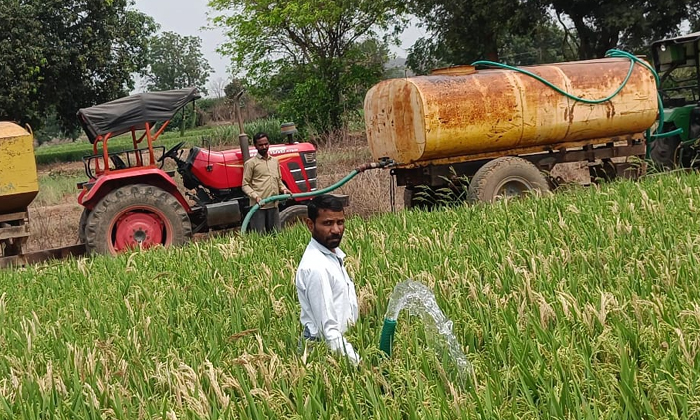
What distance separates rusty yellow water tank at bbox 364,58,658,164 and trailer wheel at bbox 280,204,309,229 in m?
1.32

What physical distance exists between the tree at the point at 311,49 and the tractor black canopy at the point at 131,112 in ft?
53.5

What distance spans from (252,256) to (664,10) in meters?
20.6

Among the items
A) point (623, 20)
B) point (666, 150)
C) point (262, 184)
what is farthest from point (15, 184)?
point (623, 20)

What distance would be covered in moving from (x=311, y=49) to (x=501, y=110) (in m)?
18.9

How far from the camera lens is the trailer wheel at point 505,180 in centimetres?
927

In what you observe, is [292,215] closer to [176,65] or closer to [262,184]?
[262,184]

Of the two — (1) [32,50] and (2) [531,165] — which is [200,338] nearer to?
(2) [531,165]

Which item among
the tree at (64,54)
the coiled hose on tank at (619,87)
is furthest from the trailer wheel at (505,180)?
the tree at (64,54)

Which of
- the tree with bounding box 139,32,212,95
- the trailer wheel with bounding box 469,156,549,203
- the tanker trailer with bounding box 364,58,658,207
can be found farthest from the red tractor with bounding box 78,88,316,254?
the tree with bounding box 139,32,212,95

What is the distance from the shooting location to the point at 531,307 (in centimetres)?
402

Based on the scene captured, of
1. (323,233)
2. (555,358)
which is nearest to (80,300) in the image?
(323,233)

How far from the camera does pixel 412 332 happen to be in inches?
153

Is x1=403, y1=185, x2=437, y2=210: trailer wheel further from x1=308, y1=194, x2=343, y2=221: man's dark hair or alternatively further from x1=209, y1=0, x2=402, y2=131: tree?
x1=209, y1=0, x2=402, y2=131: tree

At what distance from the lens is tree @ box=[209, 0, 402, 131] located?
85.8ft
